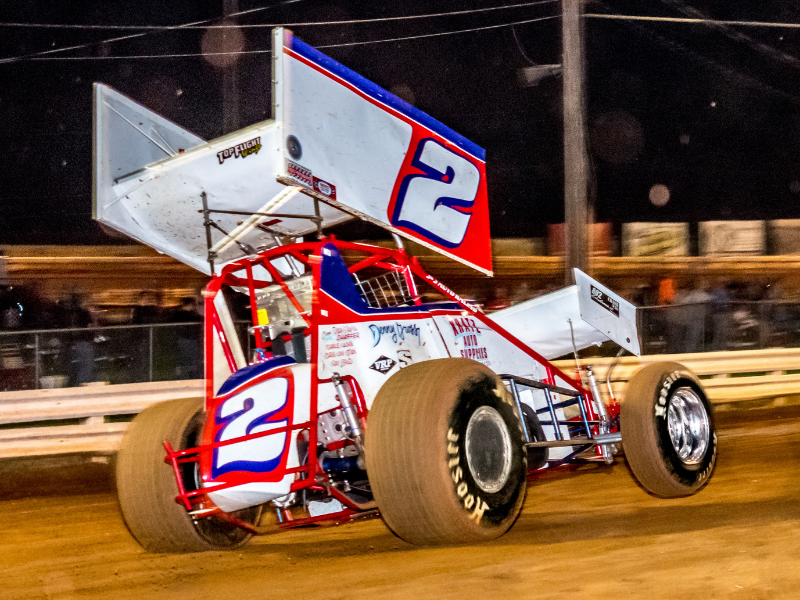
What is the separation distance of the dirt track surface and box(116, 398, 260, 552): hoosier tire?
0.42 feet

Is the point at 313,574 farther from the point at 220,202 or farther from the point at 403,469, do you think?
the point at 220,202

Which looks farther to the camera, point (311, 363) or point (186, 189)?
point (186, 189)

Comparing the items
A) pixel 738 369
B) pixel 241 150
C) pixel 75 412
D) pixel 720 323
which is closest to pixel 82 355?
pixel 75 412

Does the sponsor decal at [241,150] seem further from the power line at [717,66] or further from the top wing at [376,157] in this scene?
the power line at [717,66]

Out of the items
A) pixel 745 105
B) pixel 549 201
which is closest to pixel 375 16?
pixel 549 201

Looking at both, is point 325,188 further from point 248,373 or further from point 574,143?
point 574,143

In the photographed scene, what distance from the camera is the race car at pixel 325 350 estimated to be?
440cm

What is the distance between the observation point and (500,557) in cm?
459

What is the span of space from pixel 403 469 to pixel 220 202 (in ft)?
6.02

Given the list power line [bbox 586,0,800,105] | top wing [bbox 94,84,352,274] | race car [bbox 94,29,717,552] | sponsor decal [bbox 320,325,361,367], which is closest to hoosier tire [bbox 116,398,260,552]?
race car [bbox 94,29,717,552]

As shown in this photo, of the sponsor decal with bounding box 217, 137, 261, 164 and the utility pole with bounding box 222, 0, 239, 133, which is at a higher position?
the utility pole with bounding box 222, 0, 239, 133

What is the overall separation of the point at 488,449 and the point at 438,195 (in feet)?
5.15

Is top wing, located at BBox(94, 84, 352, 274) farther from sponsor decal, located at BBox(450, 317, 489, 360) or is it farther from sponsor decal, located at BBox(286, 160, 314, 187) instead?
sponsor decal, located at BBox(450, 317, 489, 360)

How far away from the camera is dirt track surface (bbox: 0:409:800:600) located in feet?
13.3
